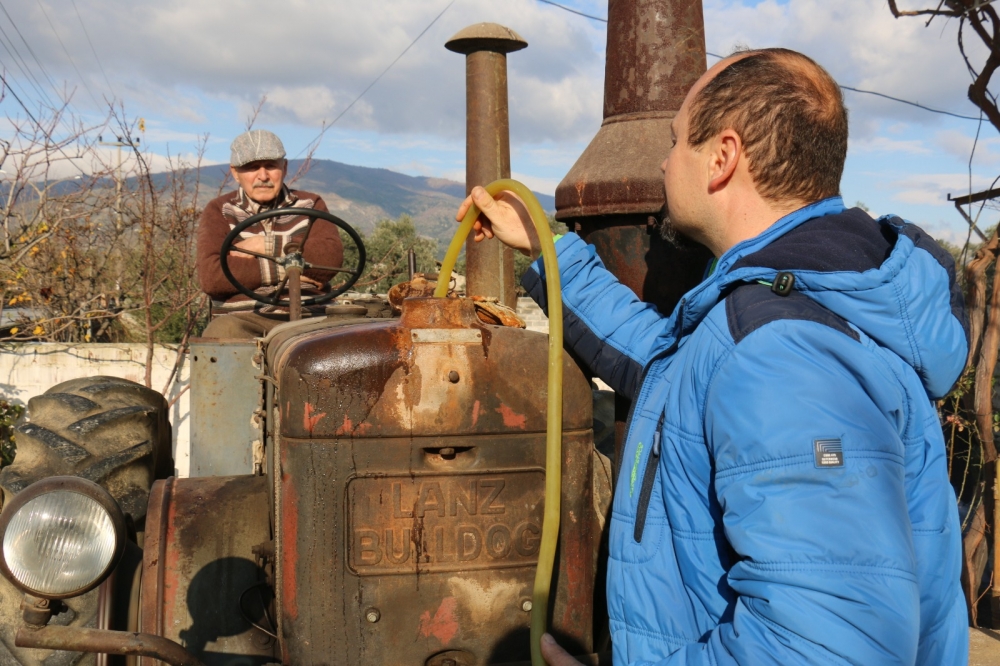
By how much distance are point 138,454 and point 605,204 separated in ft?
5.58

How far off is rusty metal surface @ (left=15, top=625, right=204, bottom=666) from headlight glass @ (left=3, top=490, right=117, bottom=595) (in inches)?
4.4

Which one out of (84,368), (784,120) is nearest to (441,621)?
(784,120)

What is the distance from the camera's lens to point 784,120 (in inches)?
53.7

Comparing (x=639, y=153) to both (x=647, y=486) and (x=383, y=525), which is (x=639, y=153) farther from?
(x=647, y=486)

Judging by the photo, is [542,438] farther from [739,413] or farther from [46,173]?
[46,173]

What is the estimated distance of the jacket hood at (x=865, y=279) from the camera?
1261 millimetres

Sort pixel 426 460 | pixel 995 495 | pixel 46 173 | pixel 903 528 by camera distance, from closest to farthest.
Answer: pixel 903 528
pixel 426 460
pixel 995 495
pixel 46 173

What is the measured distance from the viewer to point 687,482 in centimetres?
131

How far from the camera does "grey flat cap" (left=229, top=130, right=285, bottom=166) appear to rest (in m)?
4.46

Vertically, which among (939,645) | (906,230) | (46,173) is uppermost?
(46,173)

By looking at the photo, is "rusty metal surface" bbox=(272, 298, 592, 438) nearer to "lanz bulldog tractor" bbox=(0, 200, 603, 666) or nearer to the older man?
"lanz bulldog tractor" bbox=(0, 200, 603, 666)

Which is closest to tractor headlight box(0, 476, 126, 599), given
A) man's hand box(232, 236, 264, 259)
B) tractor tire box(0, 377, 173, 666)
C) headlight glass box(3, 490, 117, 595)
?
headlight glass box(3, 490, 117, 595)

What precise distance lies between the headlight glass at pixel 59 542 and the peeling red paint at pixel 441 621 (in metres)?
0.71

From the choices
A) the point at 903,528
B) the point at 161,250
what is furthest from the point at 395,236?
the point at 903,528
